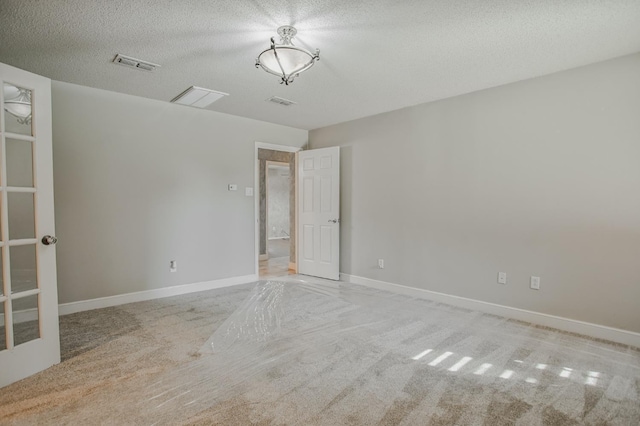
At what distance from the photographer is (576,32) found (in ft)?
7.59

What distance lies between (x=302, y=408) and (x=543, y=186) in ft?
9.71

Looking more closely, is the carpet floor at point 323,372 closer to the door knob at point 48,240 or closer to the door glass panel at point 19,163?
the door knob at point 48,240

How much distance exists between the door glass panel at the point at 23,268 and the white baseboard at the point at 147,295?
→ 1.45 metres

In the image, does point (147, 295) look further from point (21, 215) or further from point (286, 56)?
point (286, 56)

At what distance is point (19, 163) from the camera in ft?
7.09

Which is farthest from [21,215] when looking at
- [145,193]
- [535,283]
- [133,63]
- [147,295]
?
[535,283]

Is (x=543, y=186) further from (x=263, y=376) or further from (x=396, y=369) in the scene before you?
(x=263, y=376)

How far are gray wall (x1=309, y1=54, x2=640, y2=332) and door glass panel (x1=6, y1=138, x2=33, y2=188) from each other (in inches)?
143

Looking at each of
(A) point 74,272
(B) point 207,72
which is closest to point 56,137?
(A) point 74,272

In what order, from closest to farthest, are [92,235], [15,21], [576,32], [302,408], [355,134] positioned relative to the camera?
[302,408], [15,21], [576,32], [92,235], [355,134]

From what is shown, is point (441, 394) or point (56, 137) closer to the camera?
point (441, 394)

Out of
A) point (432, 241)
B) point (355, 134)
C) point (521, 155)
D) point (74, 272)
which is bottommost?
point (74, 272)

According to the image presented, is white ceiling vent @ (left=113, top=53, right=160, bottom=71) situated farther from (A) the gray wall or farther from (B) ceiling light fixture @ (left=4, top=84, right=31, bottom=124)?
(A) the gray wall

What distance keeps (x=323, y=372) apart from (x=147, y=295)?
2721 mm
